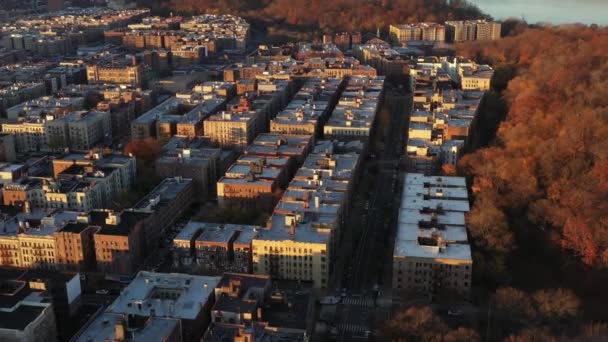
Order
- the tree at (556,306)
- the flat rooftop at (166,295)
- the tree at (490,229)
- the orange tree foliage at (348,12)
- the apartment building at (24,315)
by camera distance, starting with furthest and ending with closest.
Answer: the orange tree foliage at (348,12), the tree at (490,229), the flat rooftop at (166,295), the tree at (556,306), the apartment building at (24,315)

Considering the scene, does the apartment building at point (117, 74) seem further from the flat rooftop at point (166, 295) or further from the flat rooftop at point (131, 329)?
Result: the flat rooftop at point (131, 329)

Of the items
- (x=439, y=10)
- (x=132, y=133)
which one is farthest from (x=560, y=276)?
(x=439, y=10)

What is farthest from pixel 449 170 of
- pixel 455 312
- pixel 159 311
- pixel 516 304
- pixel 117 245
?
pixel 159 311

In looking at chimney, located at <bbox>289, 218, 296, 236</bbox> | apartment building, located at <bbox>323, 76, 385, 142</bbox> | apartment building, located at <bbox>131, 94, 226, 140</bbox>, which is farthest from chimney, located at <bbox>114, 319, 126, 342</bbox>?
apartment building, located at <bbox>323, 76, 385, 142</bbox>

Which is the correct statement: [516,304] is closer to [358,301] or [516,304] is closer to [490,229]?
[490,229]

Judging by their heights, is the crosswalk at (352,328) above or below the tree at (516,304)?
below

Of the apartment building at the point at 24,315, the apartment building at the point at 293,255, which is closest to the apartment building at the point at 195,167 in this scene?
the apartment building at the point at 293,255

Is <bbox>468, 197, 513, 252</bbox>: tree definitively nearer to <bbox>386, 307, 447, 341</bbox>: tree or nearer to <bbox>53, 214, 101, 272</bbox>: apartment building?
<bbox>386, 307, 447, 341</bbox>: tree
